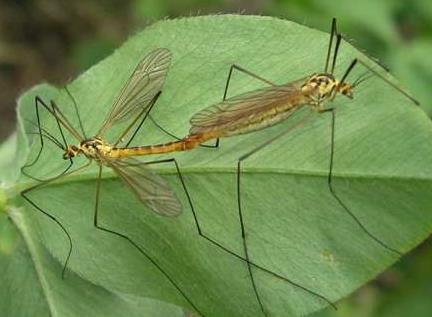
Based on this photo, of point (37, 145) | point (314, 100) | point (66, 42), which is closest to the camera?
point (314, 100)

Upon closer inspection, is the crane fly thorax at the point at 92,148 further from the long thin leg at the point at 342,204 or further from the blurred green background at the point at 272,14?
the long thin leg at the point at 342,204

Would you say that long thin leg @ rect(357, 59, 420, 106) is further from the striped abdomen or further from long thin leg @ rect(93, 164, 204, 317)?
long thin leg @ rect(93, 164, 204, 317)

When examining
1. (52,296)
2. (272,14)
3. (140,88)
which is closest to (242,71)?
(140,88)

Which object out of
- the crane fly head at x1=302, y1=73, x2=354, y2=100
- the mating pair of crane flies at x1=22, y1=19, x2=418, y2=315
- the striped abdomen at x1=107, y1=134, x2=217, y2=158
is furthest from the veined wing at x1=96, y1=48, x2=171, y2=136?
the crane fly head at x1=302, y1=73, x2=354, y2=100

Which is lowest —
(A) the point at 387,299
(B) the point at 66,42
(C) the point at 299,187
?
(A) the point at 387,299

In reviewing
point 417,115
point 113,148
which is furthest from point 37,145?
point 417,115

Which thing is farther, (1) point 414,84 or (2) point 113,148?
(1) point 414,84

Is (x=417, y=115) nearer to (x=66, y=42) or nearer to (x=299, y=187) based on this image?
(x=299, y=187)

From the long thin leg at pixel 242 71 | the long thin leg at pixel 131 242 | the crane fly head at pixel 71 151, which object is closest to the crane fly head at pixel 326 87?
the long thin leg at pixel 242 71
